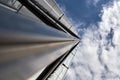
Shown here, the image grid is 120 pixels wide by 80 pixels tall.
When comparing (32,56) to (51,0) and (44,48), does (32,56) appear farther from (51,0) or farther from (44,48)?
(51,0)

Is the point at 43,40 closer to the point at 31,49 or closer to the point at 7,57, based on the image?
the point at 31,49

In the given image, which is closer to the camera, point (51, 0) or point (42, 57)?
point (42, 57)

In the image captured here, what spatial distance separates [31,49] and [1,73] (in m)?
0.55

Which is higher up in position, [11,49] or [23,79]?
[11,49]

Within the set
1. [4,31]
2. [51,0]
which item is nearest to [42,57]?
[4,31]

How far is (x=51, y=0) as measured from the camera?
11008mm

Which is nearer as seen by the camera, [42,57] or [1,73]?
[1,73]

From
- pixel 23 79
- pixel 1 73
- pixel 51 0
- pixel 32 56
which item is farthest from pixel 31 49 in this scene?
pixel 51 0

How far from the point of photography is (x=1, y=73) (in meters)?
1.06

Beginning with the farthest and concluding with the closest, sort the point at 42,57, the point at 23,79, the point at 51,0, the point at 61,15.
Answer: the point at 61,15
the point at 51,0
the point at 42,57
the point at 23,79

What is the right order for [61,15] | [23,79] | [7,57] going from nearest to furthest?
[7,57], [23,79], [61,15]

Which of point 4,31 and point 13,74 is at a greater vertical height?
point 4,31

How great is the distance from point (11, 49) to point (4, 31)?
101mm

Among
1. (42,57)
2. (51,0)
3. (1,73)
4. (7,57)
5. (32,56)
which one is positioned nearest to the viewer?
(1,73)
